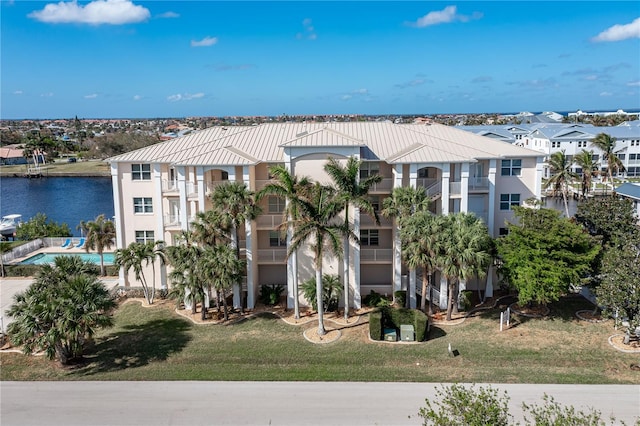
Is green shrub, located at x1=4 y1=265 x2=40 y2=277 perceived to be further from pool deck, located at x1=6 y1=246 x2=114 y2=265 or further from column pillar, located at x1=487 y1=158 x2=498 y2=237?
column pillar, located at x1=487 y1=158 x2=498 y2=237

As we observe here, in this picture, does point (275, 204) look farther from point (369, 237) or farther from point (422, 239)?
point (422, 239)

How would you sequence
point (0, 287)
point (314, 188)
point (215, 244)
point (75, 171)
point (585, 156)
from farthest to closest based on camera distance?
point (75, 171) < point (585, 156) < point (0, 287) < point (215, 244) < point (314, 188)

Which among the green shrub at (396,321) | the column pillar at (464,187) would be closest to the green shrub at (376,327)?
the green shrub at (396,321)

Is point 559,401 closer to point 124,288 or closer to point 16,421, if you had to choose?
point 16,421

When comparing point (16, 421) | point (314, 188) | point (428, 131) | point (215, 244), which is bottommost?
point (16, 421)

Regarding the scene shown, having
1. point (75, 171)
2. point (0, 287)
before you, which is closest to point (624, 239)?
point (0, 287)

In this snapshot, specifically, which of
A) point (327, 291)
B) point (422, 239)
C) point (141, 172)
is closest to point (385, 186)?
point (422, 239)
